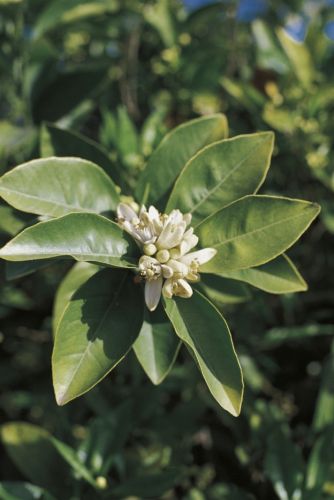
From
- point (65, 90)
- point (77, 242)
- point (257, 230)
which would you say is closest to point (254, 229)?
point (257, 230)

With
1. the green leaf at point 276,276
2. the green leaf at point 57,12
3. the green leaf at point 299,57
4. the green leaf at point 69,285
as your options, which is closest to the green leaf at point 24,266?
the green leaf at point 69,285

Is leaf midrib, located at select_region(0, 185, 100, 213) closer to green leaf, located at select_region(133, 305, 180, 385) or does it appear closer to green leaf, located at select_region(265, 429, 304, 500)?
green leaf, located at select_region(133, 305, 180, 385)

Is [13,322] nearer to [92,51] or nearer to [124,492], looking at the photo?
[124,492]

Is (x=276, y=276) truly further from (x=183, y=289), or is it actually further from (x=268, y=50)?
(x=268, y=50)

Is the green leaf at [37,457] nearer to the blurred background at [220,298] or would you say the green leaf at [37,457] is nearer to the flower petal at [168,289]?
the blurred background at [220,298]

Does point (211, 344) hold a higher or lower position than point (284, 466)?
higher

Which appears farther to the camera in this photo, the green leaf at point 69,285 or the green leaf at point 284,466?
the green leaf at point 284,466

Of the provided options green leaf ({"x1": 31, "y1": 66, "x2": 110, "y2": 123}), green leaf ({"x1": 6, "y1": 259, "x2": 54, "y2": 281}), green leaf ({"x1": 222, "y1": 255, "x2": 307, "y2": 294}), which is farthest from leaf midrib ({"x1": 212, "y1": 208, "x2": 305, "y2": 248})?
green leaf ({"x1": 31, "y1": 66, "x2": 110, "y2": 123})
